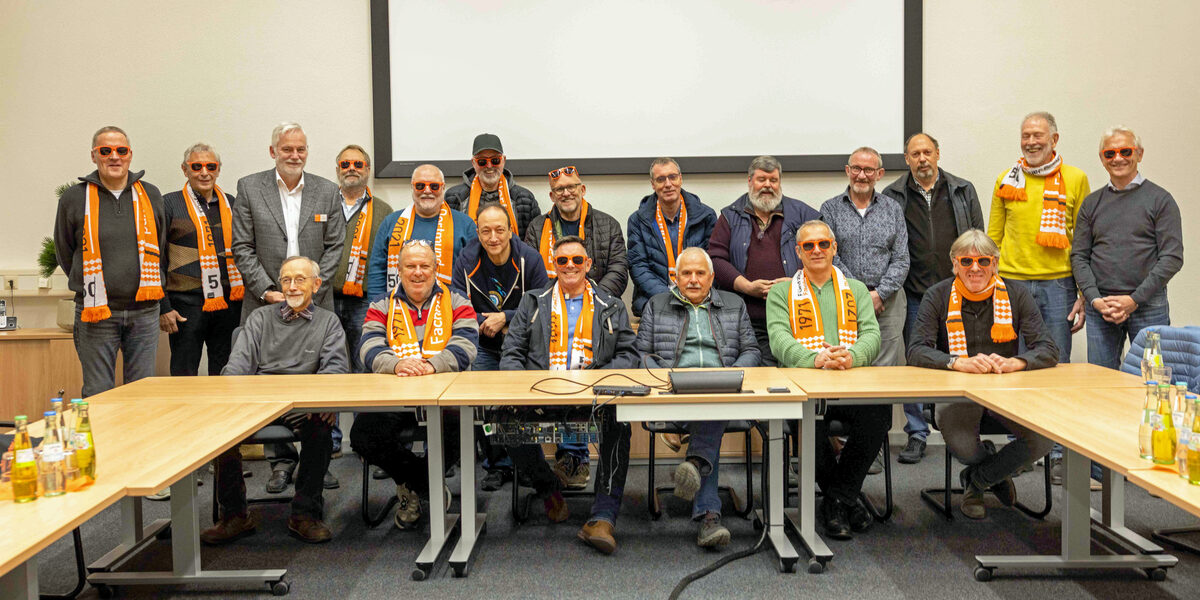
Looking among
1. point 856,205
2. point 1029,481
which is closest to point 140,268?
point 856,205

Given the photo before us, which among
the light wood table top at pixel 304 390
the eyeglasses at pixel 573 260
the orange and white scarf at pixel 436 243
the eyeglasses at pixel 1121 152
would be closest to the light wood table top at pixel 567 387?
the light wood table top at pixel 304 390

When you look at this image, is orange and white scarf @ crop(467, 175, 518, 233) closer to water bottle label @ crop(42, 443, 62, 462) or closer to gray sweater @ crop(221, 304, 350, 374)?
gray sweater @ crop(221, 304, 350, 374)

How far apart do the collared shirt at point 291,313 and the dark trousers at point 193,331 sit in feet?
3.81

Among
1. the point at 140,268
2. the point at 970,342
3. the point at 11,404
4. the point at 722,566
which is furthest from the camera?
the point at 11,404

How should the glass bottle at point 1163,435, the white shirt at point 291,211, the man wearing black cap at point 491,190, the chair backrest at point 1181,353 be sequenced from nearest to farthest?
the glass bottle at point 1163,435, the chair backrest at point 1181,353, the white shirt at point 291,211, the man wearing black cap at point 491,190

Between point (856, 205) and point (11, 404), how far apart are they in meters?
4.99

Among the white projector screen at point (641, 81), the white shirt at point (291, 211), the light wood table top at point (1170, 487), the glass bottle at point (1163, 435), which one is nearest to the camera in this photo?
the light wood table top at point (1170, 487)

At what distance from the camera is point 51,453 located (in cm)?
202

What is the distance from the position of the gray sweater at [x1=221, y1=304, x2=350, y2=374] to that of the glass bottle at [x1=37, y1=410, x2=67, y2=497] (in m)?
1.67

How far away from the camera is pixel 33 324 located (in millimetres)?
5500

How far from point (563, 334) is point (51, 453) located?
2164mm

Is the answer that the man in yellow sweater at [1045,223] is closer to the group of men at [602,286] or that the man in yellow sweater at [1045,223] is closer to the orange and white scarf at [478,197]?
the group of men at [602,286]

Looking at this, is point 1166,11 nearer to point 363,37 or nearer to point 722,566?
point 722,566

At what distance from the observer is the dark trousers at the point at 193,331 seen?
465 centimetres
